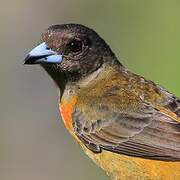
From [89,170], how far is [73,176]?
1.44ft

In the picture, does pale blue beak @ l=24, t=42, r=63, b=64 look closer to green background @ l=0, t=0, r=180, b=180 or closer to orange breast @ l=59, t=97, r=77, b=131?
orange breast @ l=59, t=97, r=77, b=131

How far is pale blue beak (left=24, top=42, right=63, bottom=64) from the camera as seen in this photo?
10.2 meters

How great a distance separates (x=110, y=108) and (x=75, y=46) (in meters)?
0.89

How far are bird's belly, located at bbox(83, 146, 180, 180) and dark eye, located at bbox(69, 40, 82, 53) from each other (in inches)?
52.0

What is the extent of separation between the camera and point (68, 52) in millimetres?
10500

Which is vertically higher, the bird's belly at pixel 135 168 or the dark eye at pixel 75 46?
the dark eye at pixel 75 46

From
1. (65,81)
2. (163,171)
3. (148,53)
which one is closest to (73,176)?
(148,53)

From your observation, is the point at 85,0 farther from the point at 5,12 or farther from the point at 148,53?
the point at 148,53

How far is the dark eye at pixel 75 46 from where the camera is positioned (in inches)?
414

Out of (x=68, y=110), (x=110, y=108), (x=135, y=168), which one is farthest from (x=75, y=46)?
(x=135, y=168)

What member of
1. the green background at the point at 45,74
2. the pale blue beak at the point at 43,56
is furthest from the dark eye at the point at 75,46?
the green background at the point at 45,74

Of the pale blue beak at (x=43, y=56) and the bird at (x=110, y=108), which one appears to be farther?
the pale blue beak at (x=43, y=56)

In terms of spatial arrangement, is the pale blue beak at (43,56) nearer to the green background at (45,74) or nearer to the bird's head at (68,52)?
the bird's head at (68,52)

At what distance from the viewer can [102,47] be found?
10922mm
